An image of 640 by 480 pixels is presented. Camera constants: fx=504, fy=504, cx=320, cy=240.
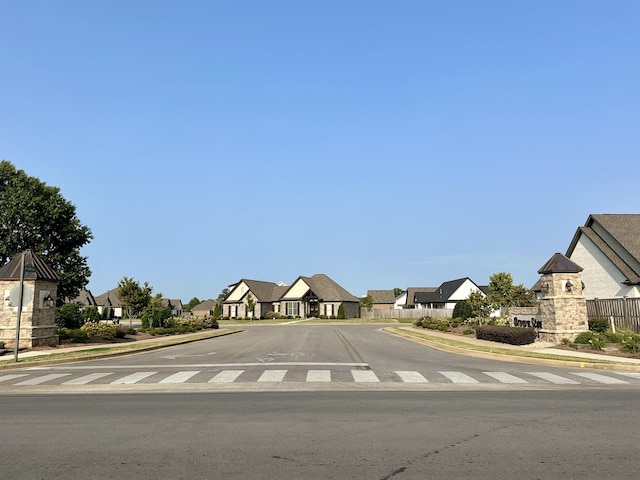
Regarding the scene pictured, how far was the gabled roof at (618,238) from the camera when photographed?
3312 centimetres

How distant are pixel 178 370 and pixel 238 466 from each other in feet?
37.9

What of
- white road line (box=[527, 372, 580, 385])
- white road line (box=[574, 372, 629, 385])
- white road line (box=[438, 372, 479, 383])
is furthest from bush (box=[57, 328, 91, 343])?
white road line (box=[574, 372, 629, 385])

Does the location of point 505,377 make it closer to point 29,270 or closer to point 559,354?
point 559,354

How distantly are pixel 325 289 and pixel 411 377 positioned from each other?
73.5 metres

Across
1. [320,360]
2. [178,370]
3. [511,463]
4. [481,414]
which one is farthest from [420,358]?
[511,463]

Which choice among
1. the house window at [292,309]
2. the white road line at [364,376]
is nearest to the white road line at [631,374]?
the white road line at [364,376]

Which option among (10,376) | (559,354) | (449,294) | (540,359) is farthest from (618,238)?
(449,294)

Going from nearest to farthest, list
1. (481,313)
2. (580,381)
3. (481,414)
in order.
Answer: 1. (481,414)
2. (580,381)
3. (481,313)

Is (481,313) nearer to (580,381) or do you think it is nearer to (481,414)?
(580,381)

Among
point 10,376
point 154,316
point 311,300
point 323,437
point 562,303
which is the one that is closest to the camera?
point 323,437

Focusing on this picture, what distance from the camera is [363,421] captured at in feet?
28.1

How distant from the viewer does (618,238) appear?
1373 inches

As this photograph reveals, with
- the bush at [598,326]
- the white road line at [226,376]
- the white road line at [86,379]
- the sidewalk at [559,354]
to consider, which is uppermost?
the bush at [598,326]

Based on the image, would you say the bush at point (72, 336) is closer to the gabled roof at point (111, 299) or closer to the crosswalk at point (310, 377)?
the crosswalk at point (310, 377)
